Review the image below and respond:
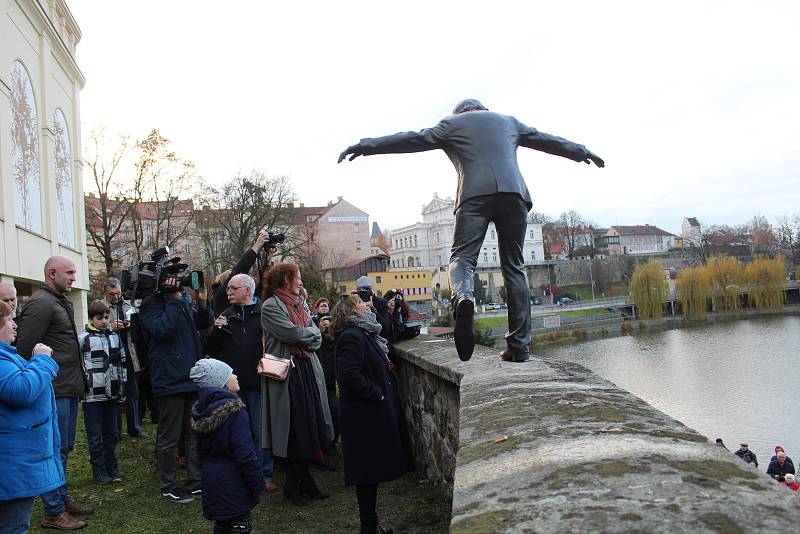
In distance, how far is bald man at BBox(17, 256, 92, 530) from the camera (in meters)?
4.93

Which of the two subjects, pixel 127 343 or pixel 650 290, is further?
pixel 650 290

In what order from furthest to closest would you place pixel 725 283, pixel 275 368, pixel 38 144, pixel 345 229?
pixel 345 229
pixel 725 283
pixel 38 144
pixel 275 368

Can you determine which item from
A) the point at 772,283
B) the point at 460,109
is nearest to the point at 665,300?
the point at 772,283

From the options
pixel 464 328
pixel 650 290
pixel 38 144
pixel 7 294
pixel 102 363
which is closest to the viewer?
pixel 464 328

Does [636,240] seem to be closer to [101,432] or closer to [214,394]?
[101,432]

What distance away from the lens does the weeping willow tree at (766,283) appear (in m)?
70.6

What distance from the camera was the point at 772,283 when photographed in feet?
232

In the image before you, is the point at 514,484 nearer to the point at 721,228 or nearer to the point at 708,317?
the point at 708,317

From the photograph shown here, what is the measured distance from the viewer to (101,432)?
6203 millimetres

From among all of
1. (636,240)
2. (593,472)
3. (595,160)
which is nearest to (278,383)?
(595,160)

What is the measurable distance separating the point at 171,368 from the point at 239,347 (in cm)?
64

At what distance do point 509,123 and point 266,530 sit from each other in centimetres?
338

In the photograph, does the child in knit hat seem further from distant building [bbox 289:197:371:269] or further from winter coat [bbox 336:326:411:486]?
distant building [bbox 289:197:371:269]

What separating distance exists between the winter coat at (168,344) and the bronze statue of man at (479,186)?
7.62 ft
